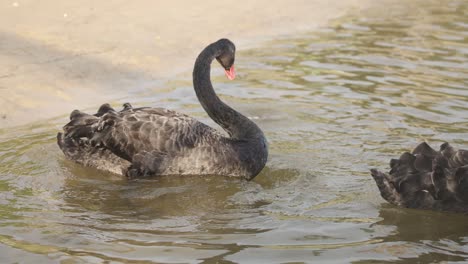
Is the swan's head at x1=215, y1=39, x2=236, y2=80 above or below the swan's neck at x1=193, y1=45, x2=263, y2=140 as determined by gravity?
above

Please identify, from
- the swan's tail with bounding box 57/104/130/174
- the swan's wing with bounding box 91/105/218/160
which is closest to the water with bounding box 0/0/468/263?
the swan's tail with bounding box 57/104/130/174

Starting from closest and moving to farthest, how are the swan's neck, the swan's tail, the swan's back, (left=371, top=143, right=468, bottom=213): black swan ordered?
(left=371, top=143, right=468, bottom=213): black swan
the swan's back
the swan's tail
the swan's neck

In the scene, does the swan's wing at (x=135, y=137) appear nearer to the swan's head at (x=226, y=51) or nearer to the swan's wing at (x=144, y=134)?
the swan's wing at (x=144, y=134)

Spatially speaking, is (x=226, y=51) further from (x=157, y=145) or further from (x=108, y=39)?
(x=108, y=39)

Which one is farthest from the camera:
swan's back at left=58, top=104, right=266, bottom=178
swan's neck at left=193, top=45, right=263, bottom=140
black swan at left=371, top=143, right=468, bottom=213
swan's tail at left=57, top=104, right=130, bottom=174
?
swan's neck at left=193, top=45, right=263, bottom=140

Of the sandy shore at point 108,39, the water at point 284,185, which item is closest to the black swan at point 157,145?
the water at point 284,185

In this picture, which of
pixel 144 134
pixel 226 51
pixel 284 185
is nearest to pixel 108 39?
pixel 226 51

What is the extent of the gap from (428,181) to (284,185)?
108cm

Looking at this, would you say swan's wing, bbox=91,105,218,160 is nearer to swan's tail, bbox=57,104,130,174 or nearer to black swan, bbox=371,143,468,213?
swan's tail, bbox=57,104,130,174

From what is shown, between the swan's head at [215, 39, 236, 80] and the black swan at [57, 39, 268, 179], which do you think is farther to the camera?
the swan's head at [215, 39, 236, 80]

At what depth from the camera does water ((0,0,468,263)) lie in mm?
5344

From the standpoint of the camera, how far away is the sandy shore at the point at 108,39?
28.5 feet

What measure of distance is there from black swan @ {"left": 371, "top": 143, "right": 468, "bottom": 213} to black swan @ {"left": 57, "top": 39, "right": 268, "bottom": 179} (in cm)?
115

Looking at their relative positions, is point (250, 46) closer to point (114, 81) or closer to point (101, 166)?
point (114, 81)
